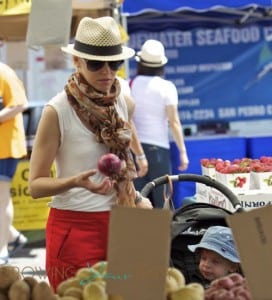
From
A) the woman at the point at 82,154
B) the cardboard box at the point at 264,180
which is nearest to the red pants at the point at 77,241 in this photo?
the woman at the point at 82,154

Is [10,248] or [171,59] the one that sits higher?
[171,59]

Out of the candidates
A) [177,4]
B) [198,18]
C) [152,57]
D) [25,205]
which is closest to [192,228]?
[152,57]

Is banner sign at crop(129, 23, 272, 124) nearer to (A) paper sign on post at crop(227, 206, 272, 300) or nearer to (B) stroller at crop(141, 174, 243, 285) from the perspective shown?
(B) stroller at crop(141, 174, 243, 285)

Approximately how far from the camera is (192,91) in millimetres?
10227

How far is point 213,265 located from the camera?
372 cm

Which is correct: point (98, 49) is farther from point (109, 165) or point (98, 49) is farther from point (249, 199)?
point (249, 199)

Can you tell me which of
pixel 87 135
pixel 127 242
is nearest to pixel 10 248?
pixel 87 135

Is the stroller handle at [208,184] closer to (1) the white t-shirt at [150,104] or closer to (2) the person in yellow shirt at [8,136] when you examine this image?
(2) the person in yellow shirt at [8,136]

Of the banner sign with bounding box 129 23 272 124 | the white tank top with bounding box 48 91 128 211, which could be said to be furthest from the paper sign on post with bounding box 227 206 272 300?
the banner sign with bounding box 129 23 272 124

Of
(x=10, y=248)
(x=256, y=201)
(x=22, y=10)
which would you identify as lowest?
(x=10, y=248)

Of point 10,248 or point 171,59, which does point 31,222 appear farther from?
point 171,59

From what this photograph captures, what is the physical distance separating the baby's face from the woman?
0.43 m

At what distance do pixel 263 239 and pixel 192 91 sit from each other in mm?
7940

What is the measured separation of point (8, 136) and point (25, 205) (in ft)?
4.73
